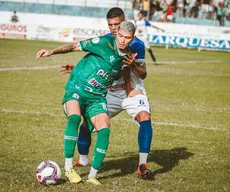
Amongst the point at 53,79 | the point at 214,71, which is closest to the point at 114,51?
the point at 53,79

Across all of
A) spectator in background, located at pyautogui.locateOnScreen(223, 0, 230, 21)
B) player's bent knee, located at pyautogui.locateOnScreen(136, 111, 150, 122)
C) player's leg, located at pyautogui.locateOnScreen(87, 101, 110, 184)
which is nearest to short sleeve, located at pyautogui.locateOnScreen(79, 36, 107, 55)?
player's leg, located at pyautogui.locateOnScreen(87, 101, 110, 184)

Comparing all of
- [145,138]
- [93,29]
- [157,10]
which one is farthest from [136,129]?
[157,10]

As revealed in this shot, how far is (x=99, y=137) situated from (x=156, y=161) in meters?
1.87

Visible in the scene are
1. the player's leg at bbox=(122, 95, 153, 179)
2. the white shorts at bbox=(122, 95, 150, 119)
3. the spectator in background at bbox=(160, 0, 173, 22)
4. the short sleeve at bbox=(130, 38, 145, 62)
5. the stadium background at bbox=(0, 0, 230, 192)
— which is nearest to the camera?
the stadium background at bbox=(0, 0, 230, 192)

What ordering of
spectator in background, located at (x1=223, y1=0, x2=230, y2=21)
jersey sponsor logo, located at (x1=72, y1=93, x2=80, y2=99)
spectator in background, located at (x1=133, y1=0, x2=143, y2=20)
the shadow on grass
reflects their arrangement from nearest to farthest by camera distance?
jersey sponsor logo, located at (x1=72, y1=93, x2=80, y2=99), the shadow on grass, spectator in background, located at (x1=223, y1=0, x2=230, y2=21), spectator in background, located at (x1=133, y1=0, x2=143, y2=20)

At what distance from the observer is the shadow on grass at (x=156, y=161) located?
303 inches

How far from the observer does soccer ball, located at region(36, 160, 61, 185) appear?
21.2ft

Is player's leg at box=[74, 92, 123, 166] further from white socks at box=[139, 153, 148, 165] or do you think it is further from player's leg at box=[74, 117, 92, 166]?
white socks at box=[139, 153, 148, 165]

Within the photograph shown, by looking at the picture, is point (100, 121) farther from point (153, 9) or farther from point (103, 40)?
point (153, 9)

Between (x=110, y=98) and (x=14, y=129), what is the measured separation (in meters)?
2.52

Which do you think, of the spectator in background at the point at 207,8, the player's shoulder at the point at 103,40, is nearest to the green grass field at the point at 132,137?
the player's shoulder at the point at 103,40

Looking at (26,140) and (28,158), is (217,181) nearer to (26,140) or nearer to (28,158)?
(28,158)

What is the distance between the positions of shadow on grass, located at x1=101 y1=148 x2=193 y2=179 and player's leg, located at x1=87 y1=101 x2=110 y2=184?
46cm

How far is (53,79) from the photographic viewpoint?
58.6 ft
